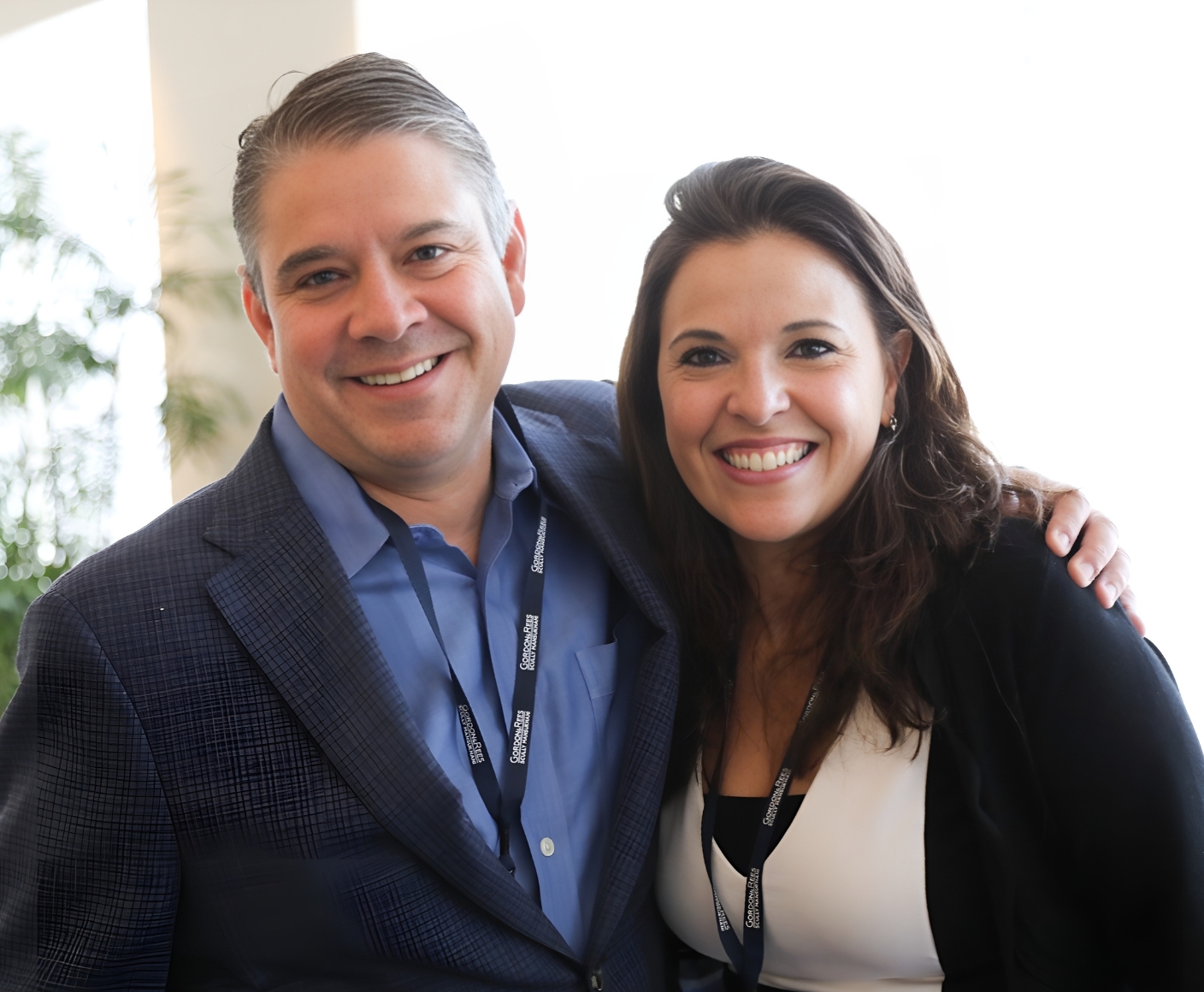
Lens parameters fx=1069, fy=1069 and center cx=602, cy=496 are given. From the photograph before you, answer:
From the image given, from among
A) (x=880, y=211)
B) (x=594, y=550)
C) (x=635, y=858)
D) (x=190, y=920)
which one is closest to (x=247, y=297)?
(x=594, y=550)

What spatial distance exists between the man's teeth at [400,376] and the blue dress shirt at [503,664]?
0.15m

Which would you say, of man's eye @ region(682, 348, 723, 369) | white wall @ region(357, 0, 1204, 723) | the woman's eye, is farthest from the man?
white wall @ region(357, 0, 1204, 723)

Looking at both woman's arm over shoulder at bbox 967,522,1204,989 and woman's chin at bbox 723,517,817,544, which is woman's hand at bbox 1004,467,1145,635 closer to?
woman's arm over shoulder at bbox 967,522,1204,989

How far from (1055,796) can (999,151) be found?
2247 millimetres

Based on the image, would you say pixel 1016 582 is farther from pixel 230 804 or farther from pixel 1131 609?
pixel 230 804

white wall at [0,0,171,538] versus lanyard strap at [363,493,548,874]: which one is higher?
white wall at [0,0,171,538]

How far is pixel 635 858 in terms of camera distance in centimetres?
166

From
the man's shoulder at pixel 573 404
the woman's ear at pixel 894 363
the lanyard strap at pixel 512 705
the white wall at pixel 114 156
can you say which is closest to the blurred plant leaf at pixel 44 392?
the white wall at pixel 114 156

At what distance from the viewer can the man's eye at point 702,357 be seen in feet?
5.98

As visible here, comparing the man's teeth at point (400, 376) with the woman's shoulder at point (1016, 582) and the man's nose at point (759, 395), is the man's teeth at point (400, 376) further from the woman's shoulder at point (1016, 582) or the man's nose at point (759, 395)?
the woman's shoulder at point (1016, 582)

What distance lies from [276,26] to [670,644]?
2885 mm

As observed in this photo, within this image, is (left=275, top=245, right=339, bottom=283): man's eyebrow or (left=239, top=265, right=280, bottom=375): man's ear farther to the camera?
(left=239, top=265, right=280, bottom=375): man's ear

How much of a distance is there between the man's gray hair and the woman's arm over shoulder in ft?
3.60

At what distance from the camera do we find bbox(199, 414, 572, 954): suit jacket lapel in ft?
4.81
